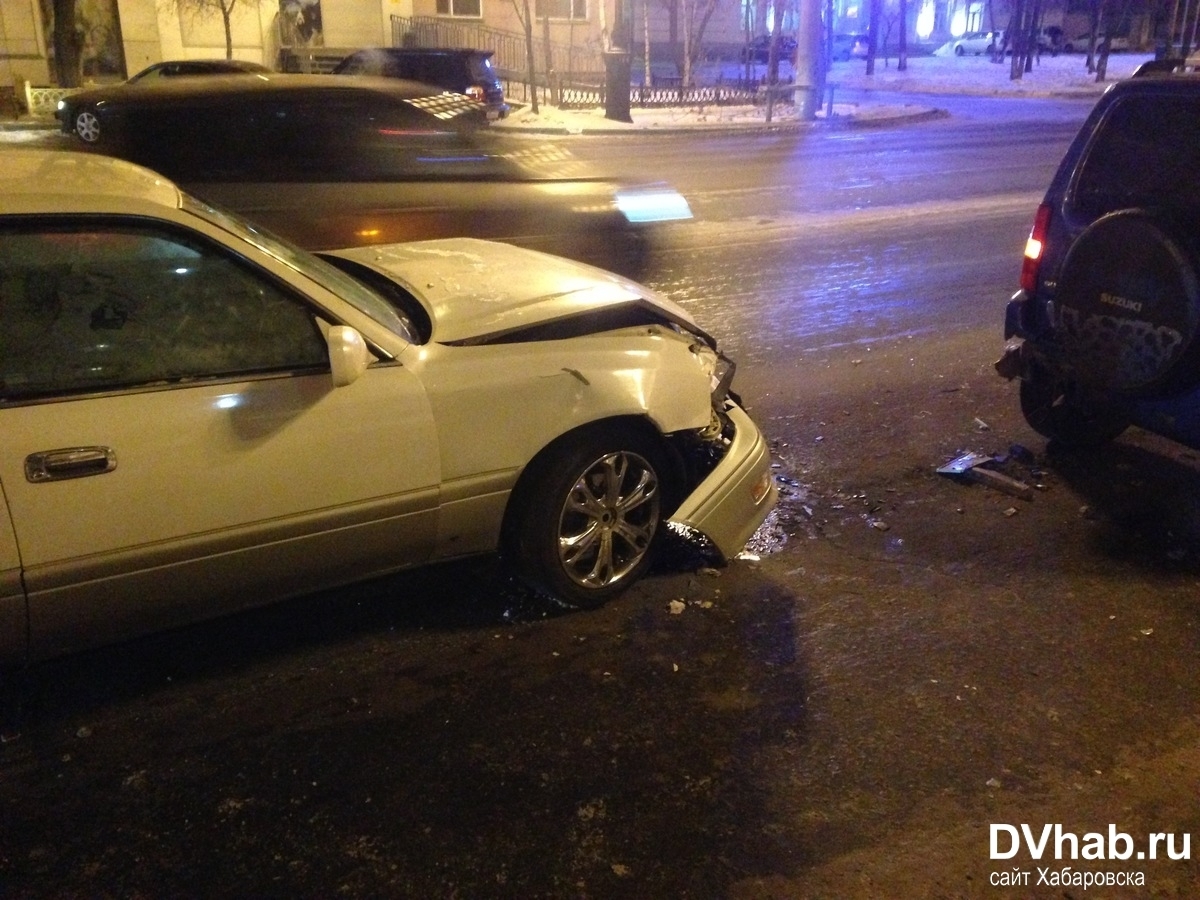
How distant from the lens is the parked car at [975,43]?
4929cm

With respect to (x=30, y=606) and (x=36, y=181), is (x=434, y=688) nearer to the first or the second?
(x=30, y=606)

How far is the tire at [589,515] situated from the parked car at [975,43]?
5031cm

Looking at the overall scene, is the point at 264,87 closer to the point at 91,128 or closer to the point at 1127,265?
the point at 91,128

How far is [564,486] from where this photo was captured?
152 inches

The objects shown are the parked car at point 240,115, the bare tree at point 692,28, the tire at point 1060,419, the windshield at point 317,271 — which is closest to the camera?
the windshield at point 317,271

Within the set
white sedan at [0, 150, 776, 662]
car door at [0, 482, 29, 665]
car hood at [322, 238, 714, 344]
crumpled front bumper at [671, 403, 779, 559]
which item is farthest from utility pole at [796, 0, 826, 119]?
car door at [0, 482, 29, 665]

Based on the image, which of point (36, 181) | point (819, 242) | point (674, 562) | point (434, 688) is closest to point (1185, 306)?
point (674, 562)

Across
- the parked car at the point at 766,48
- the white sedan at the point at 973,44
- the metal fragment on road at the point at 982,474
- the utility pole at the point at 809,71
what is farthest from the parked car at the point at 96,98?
the white sedan at the point at 973,44

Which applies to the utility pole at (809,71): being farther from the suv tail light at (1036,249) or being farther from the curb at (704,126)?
the suv tail light at (1036,249)

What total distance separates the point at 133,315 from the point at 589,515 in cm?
171

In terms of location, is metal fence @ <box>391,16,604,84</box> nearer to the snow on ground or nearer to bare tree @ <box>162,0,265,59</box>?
bare tree @ <box>162,0,265,59</box>

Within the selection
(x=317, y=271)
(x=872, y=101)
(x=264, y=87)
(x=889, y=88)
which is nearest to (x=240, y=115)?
(x=264, y=87)

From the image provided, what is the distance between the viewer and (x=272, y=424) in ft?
10.6

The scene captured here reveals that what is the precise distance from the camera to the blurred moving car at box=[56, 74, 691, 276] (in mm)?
6770
